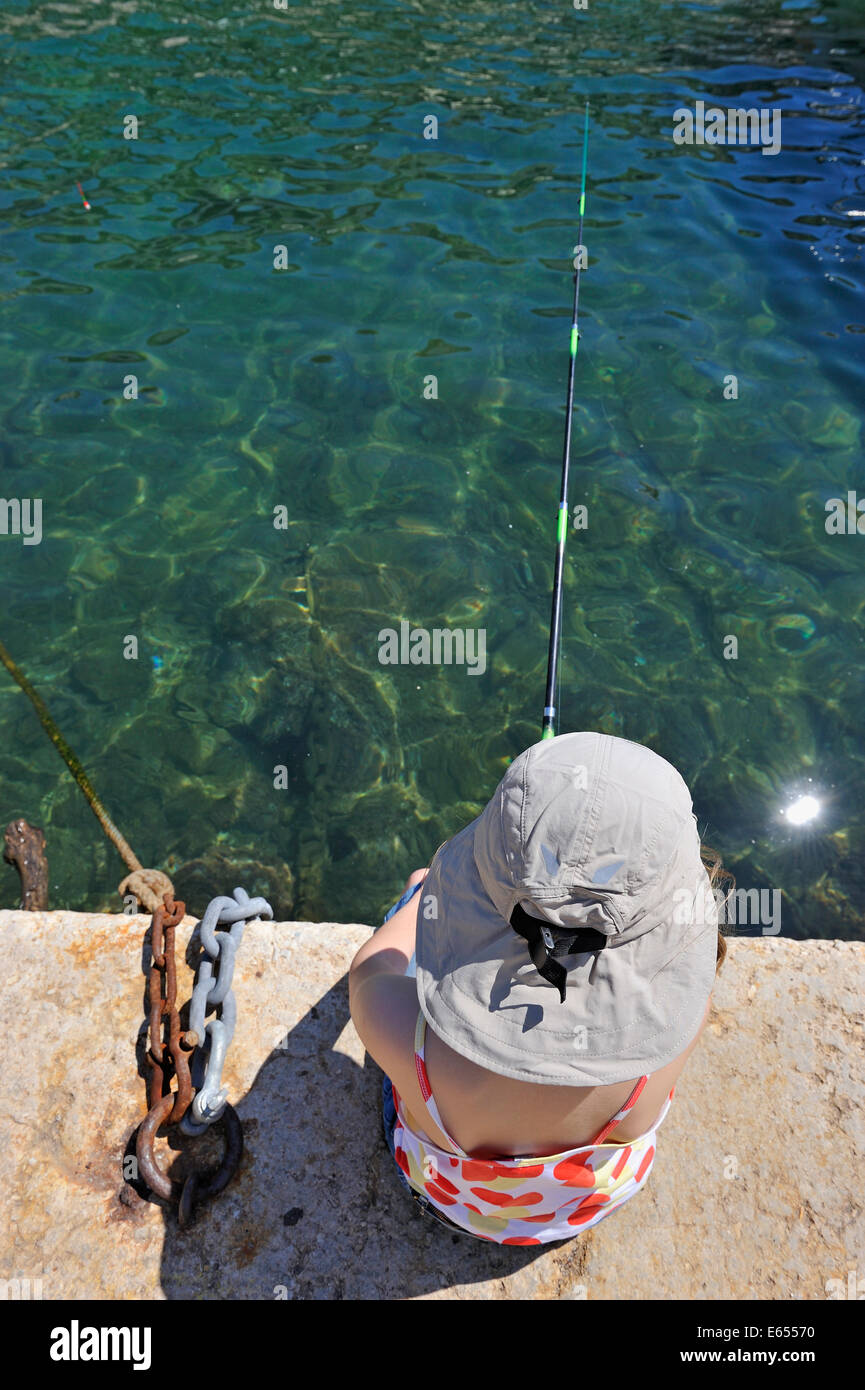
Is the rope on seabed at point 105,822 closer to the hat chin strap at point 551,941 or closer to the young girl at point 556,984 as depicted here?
the young girl at point 556,984

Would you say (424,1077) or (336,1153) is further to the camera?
(336,1153)

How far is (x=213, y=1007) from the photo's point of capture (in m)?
3.01

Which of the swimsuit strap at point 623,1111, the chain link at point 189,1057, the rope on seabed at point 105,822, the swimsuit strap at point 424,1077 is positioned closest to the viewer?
the swimsuit strap at point 623,1111

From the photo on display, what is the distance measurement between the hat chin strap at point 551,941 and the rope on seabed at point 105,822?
7.30 ft

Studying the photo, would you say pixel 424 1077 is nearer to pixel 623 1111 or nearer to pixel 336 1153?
pixel 623 1111

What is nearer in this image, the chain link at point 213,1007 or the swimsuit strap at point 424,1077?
the swimsuit strap at point 424,1077

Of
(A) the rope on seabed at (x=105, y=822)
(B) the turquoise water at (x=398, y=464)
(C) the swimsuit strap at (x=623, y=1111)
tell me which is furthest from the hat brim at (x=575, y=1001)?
(B) the turquoise water at (x=398, y=464)

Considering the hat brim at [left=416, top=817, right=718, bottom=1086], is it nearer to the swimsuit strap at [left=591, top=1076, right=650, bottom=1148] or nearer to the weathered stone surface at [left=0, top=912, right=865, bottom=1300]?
the swimsuit strap at [left=591, top=1076, right=650, bottom=1148]

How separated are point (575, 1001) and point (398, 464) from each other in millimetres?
4914

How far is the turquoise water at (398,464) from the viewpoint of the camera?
476 centimetres

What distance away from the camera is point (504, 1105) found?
6.08 ft

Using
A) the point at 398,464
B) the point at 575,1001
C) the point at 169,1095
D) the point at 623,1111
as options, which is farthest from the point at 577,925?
the point at 398,464

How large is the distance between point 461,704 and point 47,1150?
117 inches
